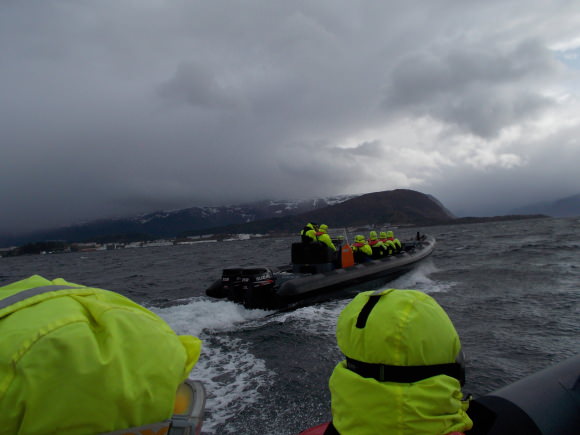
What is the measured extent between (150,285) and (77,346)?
46.8 feet

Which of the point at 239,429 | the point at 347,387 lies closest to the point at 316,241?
the point at 239,429

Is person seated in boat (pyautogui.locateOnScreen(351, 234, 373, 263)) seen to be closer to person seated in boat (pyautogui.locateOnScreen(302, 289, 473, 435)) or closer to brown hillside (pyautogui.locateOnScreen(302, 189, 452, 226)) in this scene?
person seated in boat (pyautogui.locateOnScreen(302, 289, 473, 435))

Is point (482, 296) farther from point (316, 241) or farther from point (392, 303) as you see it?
point (392, 303)

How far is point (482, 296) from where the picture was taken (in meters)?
8.38

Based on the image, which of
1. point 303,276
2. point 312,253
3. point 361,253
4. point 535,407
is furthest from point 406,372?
point 361,253

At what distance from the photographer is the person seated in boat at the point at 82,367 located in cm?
Result: 80

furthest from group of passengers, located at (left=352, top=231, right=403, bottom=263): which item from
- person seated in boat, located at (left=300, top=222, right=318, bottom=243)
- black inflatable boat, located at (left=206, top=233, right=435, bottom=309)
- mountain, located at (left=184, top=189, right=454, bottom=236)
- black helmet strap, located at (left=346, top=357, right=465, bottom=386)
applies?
mountain, located at (left=184, top=189, right=454, bottom=236)

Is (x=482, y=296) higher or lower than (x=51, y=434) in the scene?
lower

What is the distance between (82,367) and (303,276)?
820cm

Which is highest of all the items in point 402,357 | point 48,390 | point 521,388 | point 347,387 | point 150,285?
point 48,390

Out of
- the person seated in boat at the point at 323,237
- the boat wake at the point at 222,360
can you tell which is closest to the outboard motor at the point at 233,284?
the boat wake at the point at 222,360

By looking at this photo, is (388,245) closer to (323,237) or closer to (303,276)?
(323,237)

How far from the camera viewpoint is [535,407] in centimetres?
206

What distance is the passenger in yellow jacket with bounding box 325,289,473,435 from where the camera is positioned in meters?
1.36
